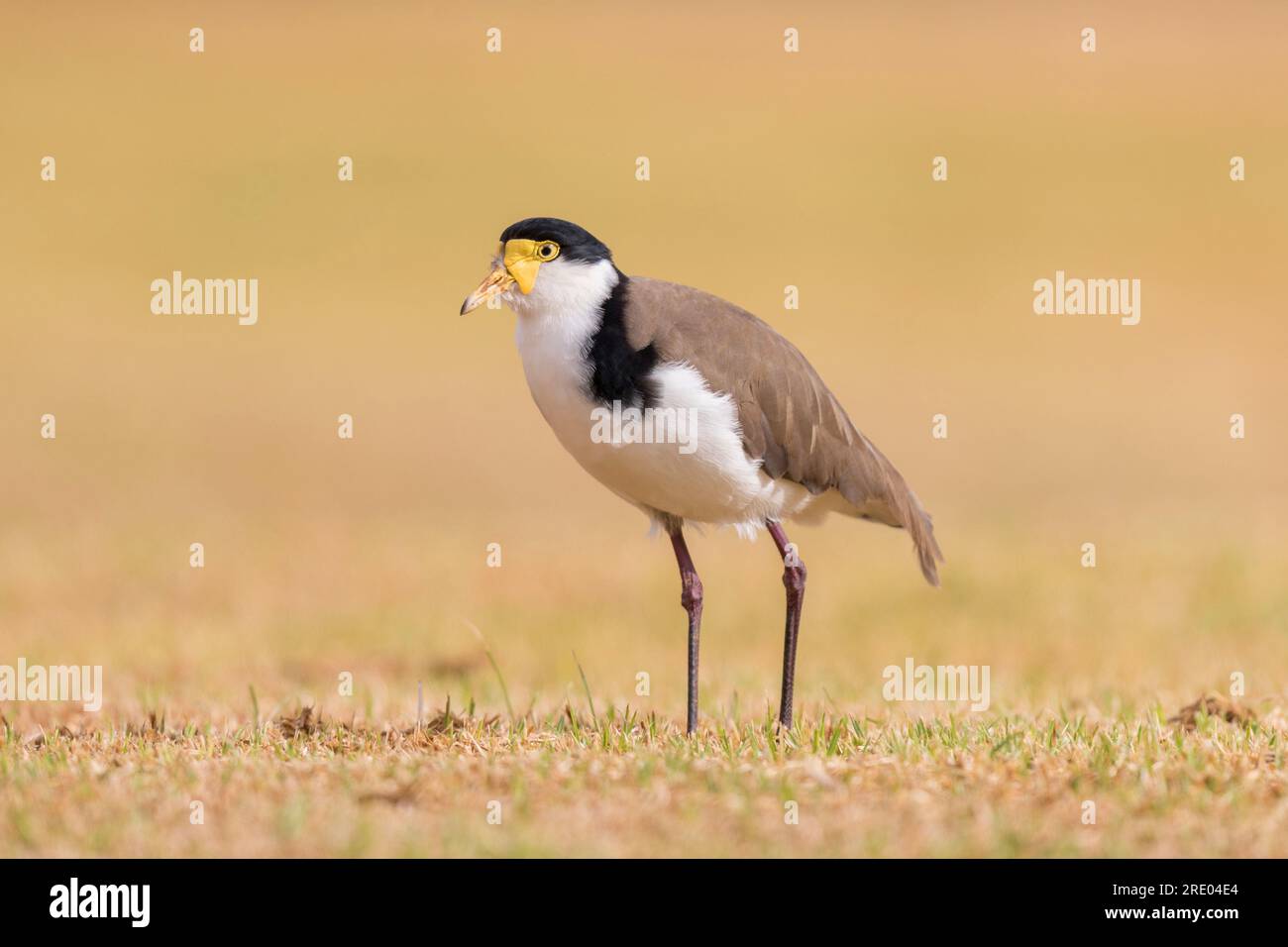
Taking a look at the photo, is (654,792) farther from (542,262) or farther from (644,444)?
(542,262)

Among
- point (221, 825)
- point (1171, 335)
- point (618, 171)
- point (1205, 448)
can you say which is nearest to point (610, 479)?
point (221, 825)

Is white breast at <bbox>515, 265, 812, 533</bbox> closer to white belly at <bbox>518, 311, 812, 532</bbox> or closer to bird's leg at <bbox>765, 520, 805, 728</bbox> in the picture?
white belly at <bbox>518, 311, 812, 532</bbox>

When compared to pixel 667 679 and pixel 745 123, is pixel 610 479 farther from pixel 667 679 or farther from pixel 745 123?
pixel 745 123

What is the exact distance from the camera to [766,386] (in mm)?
8141

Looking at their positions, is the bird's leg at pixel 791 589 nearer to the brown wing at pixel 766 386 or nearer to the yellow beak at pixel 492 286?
the brown wing at pixel 766 386

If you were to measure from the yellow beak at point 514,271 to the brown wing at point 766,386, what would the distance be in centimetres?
46

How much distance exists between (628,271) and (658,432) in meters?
23.3

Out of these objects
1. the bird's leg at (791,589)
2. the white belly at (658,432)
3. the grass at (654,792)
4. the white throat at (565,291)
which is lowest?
the grass at (654,792)

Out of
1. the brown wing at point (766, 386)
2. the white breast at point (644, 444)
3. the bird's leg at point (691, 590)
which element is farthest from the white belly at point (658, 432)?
the bird's leg at point (691, 590)

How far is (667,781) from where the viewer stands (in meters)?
6.51

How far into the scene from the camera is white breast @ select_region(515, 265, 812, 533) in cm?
762

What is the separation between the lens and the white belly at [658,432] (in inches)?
300

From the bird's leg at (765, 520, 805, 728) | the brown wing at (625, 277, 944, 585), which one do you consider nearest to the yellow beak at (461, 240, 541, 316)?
the brown wing at (625, 277, 944, 585)
